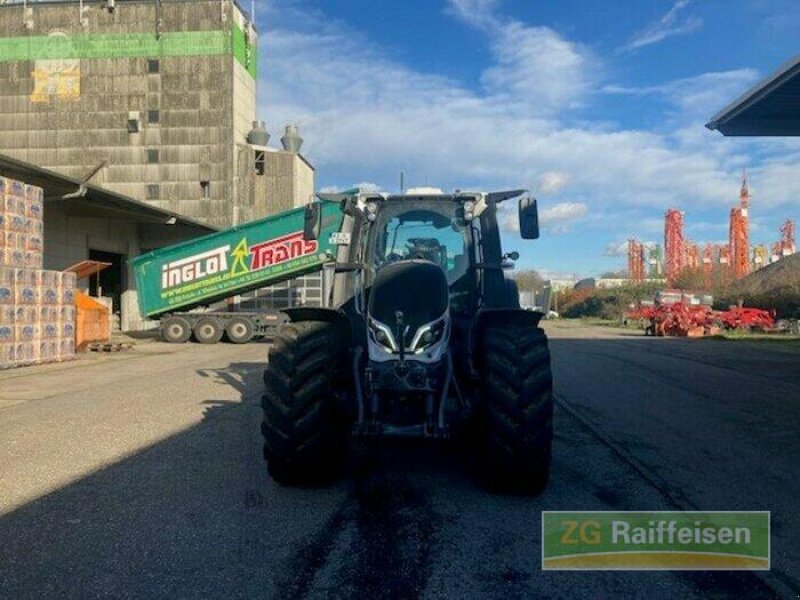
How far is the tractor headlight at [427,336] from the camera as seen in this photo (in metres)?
5.01

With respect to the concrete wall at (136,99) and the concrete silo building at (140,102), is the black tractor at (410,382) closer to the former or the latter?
the concrete silo building at (140,102)

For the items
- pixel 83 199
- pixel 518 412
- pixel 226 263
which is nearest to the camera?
pixel 518 412

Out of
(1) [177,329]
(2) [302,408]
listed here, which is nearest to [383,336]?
(2) [302,408]

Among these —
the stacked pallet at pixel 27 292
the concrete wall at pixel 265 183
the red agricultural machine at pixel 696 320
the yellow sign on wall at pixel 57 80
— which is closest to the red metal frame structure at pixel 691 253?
the red agricultural machine at pixel 696 320

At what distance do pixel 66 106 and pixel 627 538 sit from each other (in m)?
38.0

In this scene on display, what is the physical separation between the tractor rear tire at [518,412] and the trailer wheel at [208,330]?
61.5 feet

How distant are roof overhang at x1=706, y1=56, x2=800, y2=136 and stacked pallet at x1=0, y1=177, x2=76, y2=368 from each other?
14.7 m

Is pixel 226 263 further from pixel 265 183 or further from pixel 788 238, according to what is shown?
pixel 788 238

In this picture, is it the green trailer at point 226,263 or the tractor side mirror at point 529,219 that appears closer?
the tractor side mirror at point 529,219

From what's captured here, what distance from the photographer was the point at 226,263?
2128 cm

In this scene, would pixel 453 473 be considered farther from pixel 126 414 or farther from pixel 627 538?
pixel 126 414

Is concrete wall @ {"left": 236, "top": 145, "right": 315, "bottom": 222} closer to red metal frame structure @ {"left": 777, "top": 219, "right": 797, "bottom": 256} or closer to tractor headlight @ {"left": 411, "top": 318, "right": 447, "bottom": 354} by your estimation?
tractor headlight @ {"left": 411, "top": 318, "right": 447, "bottom": 354}

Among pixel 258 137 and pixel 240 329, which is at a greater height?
pixel 258 137

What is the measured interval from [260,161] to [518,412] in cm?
3272
